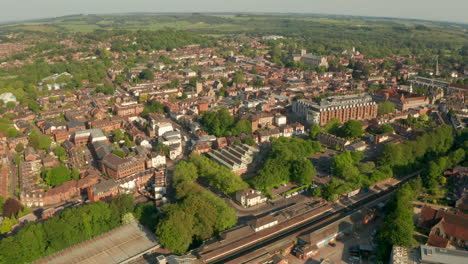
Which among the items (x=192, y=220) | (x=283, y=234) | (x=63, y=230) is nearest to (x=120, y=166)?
(x=63, y=230)

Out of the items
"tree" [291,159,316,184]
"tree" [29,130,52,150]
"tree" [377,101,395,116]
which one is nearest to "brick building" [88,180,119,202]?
"tree" [29,130,52,150]

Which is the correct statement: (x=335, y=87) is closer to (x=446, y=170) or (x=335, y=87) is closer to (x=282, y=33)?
(x=446, y=170)

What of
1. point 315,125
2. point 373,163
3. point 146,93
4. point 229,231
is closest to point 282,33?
point 146,93

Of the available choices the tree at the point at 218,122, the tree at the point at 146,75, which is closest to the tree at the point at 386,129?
the tree at the point at 218,122

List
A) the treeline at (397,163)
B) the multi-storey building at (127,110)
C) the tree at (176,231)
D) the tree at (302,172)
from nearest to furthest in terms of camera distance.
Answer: the tree at (176,231)
the treeline at (397,163)
the tree at (302,172)
the multi-storey building at (127,110)

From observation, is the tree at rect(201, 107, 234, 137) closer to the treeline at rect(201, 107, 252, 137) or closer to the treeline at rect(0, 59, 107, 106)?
the treeline at rect(201, 107, 252, 137)

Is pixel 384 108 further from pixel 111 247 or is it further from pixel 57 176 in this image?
pixel 57 176

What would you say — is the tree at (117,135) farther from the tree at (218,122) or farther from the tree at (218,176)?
the tree at (218,176)
